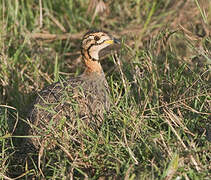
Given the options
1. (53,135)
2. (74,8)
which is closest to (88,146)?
(53,135)

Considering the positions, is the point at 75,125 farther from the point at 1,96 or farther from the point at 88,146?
the point at 1,96

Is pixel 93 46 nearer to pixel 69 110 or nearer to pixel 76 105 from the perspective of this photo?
pixel 69 110

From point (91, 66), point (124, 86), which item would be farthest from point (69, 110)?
point (91, 66)

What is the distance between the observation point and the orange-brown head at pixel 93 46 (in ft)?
16.3

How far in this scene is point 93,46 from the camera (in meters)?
4.97

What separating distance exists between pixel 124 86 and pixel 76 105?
2.21 feet

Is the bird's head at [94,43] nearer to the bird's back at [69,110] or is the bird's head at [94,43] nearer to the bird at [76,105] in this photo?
the bird at [76,105]

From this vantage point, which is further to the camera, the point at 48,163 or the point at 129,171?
the point at 48,163

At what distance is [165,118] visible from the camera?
4.04 metres

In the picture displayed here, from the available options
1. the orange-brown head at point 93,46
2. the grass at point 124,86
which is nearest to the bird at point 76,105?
the orange-brown head at point 93,46

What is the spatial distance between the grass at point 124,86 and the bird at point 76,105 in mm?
117

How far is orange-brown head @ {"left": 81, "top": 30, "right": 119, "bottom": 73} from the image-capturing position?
497 cm

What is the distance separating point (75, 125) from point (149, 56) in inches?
51.3

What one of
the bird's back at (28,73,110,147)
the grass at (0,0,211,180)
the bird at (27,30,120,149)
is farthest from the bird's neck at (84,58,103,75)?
the bird's back at (28,73,110,147)
